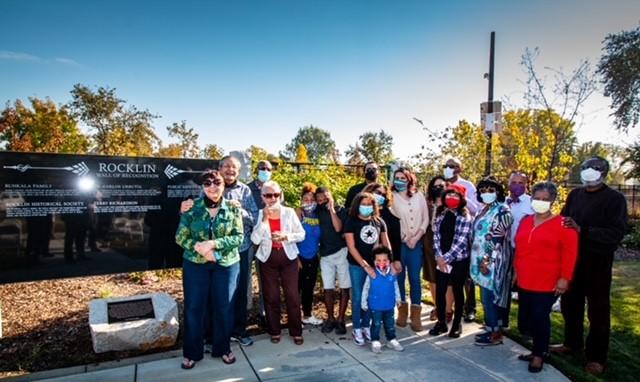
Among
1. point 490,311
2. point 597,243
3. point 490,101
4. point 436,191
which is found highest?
point 490,101

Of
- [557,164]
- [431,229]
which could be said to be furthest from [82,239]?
[557,164]

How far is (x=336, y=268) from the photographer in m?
4.82

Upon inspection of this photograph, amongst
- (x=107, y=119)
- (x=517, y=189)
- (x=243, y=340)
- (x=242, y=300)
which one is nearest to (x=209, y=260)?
(x=242, y=300)

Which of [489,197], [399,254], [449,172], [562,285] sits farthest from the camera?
[449,172]

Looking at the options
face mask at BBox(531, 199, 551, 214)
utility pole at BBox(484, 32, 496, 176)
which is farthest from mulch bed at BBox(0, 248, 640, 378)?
utility pole at BBox(484, 32, 496, 176)

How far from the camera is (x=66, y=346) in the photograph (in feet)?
14.5

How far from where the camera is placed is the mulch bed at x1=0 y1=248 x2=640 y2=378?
414cm

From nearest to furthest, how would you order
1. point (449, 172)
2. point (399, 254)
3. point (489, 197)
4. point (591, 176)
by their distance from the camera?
point (591, 176) → point (489, 197) → point (399, 254) → point (449, 172)

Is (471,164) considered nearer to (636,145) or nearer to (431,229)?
(431,229)

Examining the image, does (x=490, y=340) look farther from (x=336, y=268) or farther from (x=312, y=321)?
(x=312, y=321)

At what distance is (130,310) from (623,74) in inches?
924

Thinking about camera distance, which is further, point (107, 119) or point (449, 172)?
point (107, 119)

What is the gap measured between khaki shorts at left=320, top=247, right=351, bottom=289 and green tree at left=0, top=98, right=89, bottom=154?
12.5m

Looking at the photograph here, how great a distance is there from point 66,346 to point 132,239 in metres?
1.37
